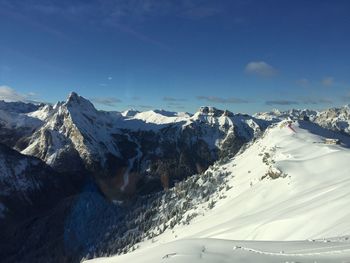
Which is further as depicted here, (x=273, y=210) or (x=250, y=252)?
(x=273, y=210)

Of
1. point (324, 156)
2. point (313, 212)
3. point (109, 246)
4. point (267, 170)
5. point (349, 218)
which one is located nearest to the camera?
point (349, 218)

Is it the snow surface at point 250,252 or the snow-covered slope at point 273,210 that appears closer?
the snow surface at point 250,252

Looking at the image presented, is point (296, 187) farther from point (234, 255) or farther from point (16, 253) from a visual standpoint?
point (16, 253)

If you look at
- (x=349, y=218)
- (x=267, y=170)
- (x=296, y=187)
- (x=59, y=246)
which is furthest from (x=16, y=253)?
(x=349, y=218)

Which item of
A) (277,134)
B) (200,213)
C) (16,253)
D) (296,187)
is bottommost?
(16,253)

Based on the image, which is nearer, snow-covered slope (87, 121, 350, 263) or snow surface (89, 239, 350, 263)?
snow surface (89, 239, 350, 263)

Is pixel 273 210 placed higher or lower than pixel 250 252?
lower

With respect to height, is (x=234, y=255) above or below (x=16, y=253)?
above

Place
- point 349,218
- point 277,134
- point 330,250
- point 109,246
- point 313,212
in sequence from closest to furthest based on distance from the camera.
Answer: point 330,250 < point 349,218 < point 313,212 < point 109,246 < point 277,134
